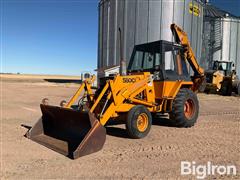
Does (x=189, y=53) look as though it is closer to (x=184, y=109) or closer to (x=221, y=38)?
(x=184, y=109)

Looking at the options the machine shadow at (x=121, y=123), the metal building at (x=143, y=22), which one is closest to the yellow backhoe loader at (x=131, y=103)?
the machine shadow at (x=121, y=123)

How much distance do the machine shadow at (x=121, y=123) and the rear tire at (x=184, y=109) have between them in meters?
0.50

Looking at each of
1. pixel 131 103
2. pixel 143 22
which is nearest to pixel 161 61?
pixel 131 103

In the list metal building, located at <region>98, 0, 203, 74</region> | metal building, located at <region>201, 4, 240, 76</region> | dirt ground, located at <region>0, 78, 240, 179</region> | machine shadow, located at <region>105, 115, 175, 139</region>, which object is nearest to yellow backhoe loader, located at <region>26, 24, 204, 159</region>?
dirt ground, located at <region>0, 78, 240, 179</region>

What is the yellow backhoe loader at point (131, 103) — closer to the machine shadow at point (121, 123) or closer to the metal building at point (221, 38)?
the machine shadow at point (121, 123)

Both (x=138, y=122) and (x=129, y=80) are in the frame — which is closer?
(x=138, y=122)

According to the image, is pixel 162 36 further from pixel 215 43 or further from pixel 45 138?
pixel 45 138

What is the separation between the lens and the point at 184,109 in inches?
327

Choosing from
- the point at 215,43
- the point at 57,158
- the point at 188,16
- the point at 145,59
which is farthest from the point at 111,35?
the point at 57,158

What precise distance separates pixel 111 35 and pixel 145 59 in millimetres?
16347

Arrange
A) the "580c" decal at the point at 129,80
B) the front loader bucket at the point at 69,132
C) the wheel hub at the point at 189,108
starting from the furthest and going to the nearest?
the wheel hub at the point at 189,108 → the "580c" decal at the point at 129,80 → the front loader bucket at the point at 69,132

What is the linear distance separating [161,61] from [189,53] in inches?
65.7

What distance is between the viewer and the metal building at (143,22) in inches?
872

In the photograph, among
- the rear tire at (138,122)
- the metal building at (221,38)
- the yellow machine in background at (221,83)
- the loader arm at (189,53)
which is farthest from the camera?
the metal building at (221,38)
